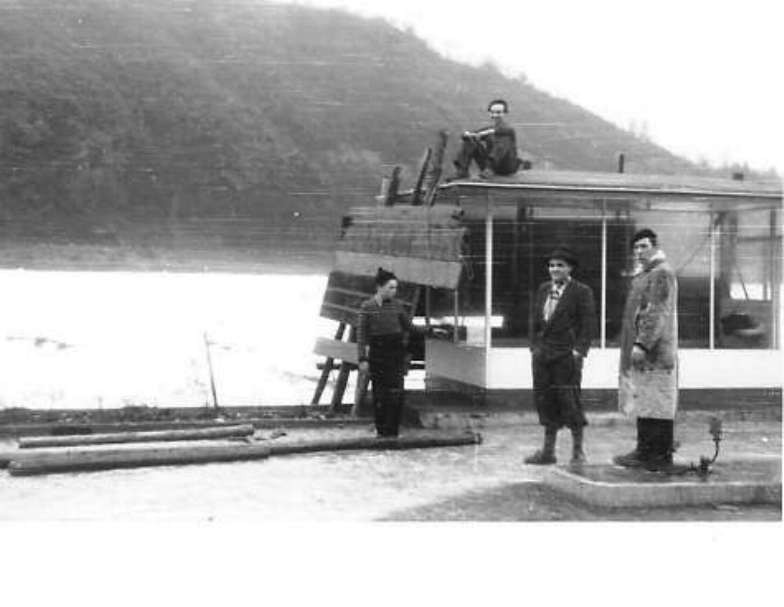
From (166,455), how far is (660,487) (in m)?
3.91

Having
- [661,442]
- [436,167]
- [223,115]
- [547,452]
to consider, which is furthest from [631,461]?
[223,115]

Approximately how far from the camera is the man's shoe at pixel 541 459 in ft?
28.0

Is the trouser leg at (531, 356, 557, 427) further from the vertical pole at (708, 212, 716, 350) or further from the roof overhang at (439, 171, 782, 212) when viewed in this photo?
the vertical pole at (708, 212, 716, 350)

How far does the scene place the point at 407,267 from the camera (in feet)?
37.4

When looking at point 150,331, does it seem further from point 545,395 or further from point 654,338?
point 654,338

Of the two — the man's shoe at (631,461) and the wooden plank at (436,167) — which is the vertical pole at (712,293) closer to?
the wooden plank at (436,167)

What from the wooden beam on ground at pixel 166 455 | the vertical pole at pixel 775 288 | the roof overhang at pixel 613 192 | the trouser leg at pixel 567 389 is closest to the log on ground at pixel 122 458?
the wooden beam on ground at pixel 166 455

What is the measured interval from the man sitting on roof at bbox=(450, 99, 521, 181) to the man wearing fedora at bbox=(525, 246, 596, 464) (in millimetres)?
2501

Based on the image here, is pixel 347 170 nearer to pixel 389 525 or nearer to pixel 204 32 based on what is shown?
pixel 204 32

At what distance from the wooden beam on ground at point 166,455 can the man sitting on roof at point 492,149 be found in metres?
3.18

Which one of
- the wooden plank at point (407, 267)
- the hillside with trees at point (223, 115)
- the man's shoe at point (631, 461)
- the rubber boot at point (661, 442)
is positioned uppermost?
the hillside with trees at point (223, 115)

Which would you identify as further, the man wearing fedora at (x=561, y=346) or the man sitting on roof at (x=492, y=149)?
the man sitting on roof at (x=492, y=149)

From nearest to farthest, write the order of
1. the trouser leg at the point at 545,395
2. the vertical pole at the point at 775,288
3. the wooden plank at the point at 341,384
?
1. the trouser leg at the point at 545,395
2. the vertical pole at the point at 775,288
3. the wooden plank at the point at 341,384

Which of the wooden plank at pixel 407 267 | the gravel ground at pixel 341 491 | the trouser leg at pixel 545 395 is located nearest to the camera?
the gravel ground at pixel 341 491
